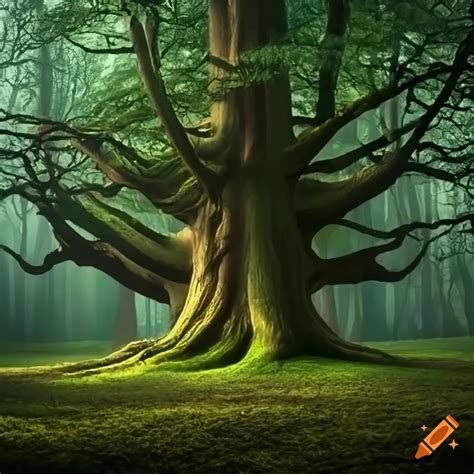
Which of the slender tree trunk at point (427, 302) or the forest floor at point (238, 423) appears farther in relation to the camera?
the slender tree trunk at point (427, 302)

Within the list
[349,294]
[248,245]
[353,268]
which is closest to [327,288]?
[349,294]

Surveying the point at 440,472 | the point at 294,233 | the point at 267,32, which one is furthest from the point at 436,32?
the point at 440,472

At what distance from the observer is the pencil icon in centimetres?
399

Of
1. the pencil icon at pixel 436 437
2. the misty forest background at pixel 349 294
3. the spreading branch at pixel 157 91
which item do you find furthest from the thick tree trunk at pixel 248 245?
the misty forest background at pixel 349 294

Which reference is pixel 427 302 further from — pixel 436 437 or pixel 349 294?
pixel 436 437

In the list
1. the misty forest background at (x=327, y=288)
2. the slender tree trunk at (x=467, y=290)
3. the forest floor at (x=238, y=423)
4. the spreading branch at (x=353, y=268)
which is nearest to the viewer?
the forest floor at (x=238, y=423)

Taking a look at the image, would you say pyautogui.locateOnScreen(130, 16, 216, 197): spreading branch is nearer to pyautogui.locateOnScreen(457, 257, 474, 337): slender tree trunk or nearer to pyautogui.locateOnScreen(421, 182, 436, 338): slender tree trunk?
pyautogui.locateOnScreen(457, 257, 474, 337): slender tree trunk

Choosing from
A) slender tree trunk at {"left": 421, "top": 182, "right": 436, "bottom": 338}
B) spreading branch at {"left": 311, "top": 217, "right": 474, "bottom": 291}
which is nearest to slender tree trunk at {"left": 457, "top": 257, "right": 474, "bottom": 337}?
slender tree trunk at {"left": 421, "top": 182, "right": 436, "bottom": 338}

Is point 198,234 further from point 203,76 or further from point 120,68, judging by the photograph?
point 120,68

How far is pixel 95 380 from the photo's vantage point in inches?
295

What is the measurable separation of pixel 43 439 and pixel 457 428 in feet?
8.40

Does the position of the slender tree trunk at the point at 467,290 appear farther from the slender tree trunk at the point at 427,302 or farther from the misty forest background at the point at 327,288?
the slender tree trunk at the point at 427,302

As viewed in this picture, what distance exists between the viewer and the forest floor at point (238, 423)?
3924mm

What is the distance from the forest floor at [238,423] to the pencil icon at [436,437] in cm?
4
